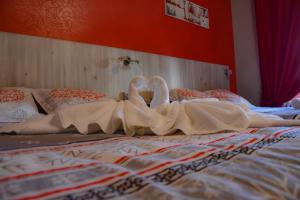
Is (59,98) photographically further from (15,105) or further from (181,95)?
(181,95)

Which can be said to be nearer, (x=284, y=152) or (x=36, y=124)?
(x=284, y=152)

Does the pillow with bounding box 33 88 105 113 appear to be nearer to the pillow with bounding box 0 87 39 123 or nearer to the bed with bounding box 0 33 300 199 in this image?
the pillow with bounding box 0 87 39 123

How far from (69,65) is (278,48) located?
2.73m

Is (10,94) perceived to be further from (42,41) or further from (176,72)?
(176,72)

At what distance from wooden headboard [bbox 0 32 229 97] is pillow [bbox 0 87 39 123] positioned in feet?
0.92

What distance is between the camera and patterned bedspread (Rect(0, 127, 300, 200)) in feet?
1.14

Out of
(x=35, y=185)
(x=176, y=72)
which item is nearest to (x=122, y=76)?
(x=176, y=72)

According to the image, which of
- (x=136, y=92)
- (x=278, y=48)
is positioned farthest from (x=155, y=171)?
(x=278, y=48)

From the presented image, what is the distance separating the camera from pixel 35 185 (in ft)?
1.23

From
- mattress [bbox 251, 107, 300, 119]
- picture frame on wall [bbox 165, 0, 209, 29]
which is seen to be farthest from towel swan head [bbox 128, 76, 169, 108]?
picture frame on wall [bbox 165, 0, 209, 29]

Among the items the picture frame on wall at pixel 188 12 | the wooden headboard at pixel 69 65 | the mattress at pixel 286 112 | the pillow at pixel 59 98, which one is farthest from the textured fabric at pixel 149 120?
the picture frame on wall at pixel 188 12

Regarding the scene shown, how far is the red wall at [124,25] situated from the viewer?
1.86m

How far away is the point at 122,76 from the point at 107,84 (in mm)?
185

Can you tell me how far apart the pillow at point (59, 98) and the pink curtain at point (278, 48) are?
2622 millimetres
